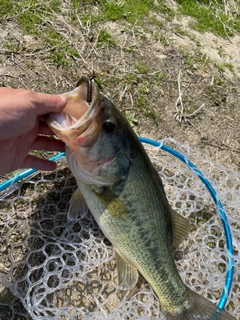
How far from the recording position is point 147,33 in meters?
4.75

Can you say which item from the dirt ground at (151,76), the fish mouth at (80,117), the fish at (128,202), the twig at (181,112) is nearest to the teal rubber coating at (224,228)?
the fish at (128,202)

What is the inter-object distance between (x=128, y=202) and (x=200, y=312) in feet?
3.38

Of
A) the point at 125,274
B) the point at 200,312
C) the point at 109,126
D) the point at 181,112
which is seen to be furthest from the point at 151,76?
the point at 200,312

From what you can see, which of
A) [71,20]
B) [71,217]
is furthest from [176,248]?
[71,20]

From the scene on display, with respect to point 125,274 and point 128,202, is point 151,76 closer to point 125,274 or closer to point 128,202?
point 128,202

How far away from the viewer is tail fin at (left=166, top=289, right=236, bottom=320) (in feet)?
9.47

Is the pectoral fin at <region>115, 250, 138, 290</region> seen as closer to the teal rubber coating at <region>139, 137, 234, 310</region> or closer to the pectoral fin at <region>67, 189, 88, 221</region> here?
the pectoral fin at <region>67, 189, 88, 221</region>

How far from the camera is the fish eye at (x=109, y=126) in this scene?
2.62 meters

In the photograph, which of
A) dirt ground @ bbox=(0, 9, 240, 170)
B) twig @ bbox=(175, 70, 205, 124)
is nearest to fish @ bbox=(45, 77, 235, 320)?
dirt ground @ bbox=(0, 9, 240, 170)

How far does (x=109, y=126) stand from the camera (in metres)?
2.63

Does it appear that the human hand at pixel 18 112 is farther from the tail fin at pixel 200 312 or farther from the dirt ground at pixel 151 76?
the tail fin at pixel 200 312

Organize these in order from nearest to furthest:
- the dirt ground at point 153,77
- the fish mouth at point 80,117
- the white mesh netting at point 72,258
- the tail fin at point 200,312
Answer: the fish mouth at point 80,117
the tail fin at point 200,312
the white mesh netting at point 72,258
the dirt ground at point 153,77

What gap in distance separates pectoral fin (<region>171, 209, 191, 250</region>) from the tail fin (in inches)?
17.2

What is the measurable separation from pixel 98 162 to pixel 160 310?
1.39m
